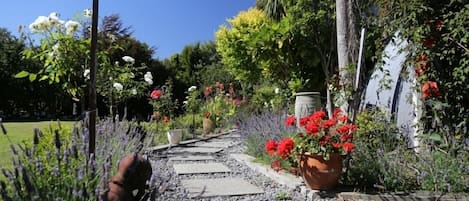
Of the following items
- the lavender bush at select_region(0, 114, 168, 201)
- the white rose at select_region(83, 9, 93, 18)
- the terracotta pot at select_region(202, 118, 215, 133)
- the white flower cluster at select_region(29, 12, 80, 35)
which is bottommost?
the lavender bush at select_region(0, 114, 168, 201)

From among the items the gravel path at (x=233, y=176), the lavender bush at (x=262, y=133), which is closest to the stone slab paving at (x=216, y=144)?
the gravel path at (x=233, y=176)

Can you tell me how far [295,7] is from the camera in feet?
28.2

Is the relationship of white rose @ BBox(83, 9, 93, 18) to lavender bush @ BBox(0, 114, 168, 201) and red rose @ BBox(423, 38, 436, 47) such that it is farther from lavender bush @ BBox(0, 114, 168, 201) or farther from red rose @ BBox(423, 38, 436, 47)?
red rose @ BBox(423, 38, 436, 47)

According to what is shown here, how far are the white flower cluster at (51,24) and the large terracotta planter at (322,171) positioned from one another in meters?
2.20

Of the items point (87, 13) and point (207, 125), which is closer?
point (87, 13)

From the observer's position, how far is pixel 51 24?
10.8 feet

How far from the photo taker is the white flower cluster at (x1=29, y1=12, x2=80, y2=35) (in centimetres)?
325

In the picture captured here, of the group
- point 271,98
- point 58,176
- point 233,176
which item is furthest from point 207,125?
point 58,176

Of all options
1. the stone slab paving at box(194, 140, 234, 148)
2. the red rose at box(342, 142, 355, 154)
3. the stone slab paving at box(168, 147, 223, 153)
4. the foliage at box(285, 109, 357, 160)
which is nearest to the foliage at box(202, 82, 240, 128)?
the stone slab paving at box(194, 140, 234, 148)

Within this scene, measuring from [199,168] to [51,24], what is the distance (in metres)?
2.33

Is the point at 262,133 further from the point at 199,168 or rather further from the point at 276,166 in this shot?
the point at 276,166

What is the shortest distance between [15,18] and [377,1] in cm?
347

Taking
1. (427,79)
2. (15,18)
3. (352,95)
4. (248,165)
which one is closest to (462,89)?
(427,79)

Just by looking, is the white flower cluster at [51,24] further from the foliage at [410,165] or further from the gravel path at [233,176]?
the foliage at [410,165]
